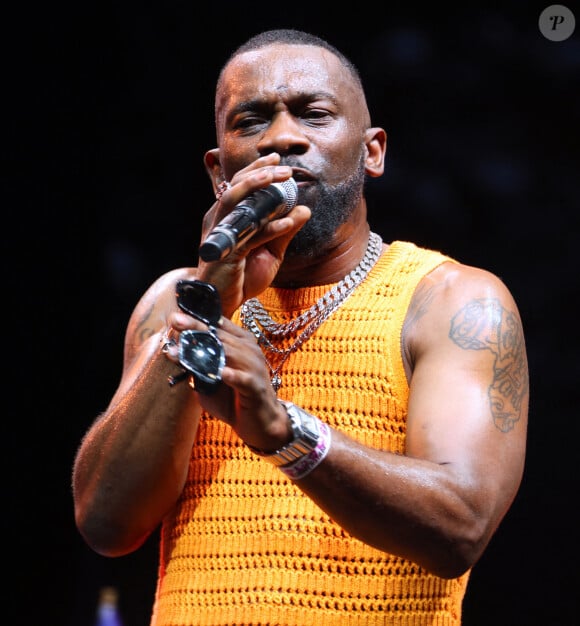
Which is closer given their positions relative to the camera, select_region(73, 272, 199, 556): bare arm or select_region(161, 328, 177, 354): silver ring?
select_region(161, 328, 177, 354): silver ring

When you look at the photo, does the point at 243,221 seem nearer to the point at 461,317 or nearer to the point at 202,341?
the point at 202,341

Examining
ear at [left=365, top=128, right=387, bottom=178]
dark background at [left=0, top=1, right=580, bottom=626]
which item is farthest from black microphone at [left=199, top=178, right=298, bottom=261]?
dark background at [left=0, top=1, right=580, bottom=626]

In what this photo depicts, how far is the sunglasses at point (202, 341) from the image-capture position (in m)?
1.37

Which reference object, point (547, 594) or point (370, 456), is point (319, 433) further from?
point (547, 594)

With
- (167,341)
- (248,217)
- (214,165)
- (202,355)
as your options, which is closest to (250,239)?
(248,217)

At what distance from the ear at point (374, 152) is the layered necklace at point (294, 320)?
22cm

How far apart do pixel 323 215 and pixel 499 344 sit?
47cm

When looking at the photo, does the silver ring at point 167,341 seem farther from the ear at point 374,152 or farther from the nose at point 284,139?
the ear at point 374,152

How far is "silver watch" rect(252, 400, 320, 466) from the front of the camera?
1411 mm

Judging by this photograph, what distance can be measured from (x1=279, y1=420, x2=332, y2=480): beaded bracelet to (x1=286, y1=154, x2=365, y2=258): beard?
0.68m

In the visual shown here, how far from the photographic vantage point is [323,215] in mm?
2010

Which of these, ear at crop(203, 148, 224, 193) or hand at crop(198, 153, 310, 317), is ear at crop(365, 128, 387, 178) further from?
hand at crop(198, 153, 310, 317)

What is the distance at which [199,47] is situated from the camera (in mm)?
2979

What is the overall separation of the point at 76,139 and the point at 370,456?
6.04ft
